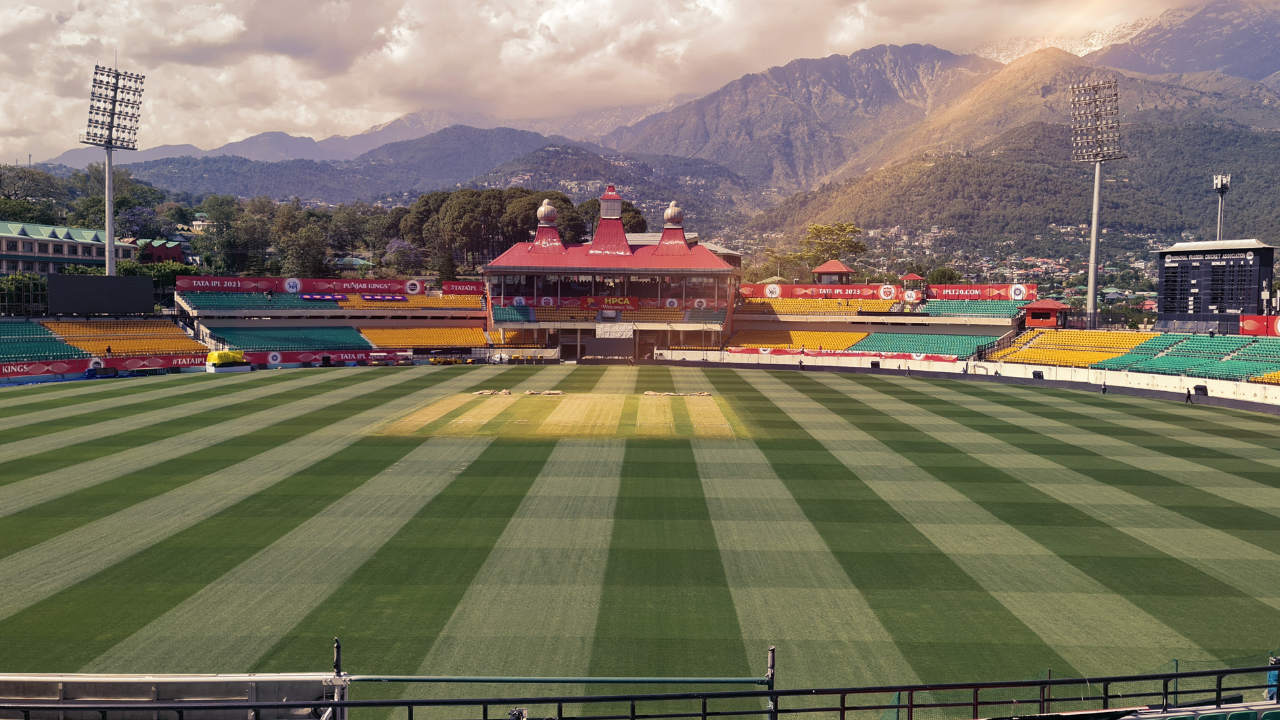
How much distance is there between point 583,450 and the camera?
→ 29031mm

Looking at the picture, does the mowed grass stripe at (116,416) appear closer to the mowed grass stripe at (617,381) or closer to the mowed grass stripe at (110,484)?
the mowed grass stripe at (110,484)

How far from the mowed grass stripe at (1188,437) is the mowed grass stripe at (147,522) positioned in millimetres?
35879

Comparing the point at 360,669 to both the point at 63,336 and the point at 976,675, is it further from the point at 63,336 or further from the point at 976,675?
the point at 63,336

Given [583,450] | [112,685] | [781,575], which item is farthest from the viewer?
[583,450]

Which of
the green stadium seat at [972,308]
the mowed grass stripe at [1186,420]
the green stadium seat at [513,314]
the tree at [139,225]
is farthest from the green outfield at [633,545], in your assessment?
the tree at [139,225]

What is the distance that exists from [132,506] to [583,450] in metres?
15.2

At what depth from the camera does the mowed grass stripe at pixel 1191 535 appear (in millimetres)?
16594

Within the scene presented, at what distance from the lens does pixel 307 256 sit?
11194cm

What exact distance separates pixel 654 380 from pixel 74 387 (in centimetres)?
3979

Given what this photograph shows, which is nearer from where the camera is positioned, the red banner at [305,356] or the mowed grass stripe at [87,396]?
the mowed grass stripe at [87,396]

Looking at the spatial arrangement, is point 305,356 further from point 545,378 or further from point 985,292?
point 985,292

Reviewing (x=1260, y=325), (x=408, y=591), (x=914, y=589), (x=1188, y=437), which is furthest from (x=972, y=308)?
(x=408, y=591)

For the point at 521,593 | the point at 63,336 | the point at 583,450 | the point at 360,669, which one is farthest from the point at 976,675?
the point at 63,336

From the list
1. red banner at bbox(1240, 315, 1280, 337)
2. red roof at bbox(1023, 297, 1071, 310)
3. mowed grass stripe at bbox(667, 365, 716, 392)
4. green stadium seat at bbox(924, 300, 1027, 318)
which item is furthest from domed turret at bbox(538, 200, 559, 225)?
red banner at bbox(1240, 315, 1280, 337)
